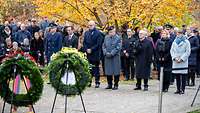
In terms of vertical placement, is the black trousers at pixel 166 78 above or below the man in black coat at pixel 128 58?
below

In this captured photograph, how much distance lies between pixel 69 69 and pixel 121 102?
10.9 ft

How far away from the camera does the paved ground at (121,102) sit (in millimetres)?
13234

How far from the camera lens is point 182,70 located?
16.0m

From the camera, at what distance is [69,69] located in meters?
11.6

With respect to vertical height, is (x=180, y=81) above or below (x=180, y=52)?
below

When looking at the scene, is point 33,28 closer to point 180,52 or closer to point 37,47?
point 37,47

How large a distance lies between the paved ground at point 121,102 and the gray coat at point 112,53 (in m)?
0.65

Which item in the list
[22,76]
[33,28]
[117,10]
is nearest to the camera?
[22,76]

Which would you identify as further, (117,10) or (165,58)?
(117,10)

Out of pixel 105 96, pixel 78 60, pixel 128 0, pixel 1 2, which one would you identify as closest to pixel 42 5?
pixel 128 0

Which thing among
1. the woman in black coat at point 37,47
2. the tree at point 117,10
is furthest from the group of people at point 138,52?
the woman in black coat at point 37,47

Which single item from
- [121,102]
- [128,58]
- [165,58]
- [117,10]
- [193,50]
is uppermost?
[117,10]

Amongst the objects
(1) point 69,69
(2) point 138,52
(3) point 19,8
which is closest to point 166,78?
(2) point 138,52

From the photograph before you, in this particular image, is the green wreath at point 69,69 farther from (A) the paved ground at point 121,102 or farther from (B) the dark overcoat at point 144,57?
(B) the dark overcoat at point 144,57
